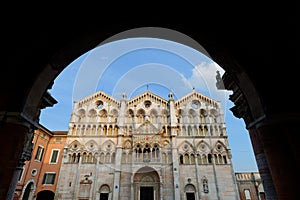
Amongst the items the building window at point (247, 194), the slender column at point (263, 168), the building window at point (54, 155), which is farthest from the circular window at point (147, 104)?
the slender column at point (263, 168)

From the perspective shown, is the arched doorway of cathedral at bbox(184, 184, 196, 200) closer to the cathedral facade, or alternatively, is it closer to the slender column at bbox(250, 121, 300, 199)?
the cathedral facade

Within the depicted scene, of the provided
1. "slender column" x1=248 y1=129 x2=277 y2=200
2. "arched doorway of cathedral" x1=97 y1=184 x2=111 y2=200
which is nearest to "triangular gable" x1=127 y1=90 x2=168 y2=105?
"arched doorway of cathedral" x1=97 y1=184 x2=111 y2=200

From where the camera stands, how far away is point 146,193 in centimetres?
2041

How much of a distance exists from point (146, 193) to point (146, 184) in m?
1.07

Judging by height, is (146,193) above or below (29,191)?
below

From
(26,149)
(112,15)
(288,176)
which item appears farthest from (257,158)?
(26,149)

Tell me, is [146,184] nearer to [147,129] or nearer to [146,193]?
[146,193]

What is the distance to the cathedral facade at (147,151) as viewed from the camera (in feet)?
64.9

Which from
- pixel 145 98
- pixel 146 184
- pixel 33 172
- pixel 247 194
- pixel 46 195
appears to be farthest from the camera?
pixel 145 98

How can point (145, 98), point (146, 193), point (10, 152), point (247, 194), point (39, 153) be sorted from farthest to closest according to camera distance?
point (145, 98), point (39, 153), point (146, 193), point (247, 194), point (10, 152)

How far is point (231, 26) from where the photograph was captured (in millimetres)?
3262

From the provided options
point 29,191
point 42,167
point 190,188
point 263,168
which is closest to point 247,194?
point 190,188

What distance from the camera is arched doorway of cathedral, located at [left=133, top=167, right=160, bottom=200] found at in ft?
66.0

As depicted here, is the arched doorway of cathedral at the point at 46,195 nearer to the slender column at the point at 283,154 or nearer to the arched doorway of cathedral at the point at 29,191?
the arched doorway of cathedral at the point at 29,191
